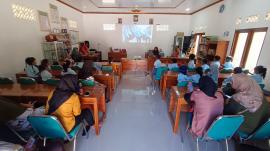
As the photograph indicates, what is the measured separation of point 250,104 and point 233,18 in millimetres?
4257

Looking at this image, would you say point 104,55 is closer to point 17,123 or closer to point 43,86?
point 43,86

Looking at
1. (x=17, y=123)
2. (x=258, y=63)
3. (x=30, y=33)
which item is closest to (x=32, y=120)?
(x=17, y=123)

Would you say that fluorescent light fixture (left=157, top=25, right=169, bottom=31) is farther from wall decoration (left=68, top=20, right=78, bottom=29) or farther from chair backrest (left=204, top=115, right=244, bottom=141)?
chair backrest (left=204, top=115, right=244, bottom=141)

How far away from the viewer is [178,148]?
2.16 metres

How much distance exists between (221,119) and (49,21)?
631 centimetres

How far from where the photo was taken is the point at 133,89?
453cm

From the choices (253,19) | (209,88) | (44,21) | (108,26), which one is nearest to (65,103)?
(209,88)

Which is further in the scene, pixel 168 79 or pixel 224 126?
pixel 168 79

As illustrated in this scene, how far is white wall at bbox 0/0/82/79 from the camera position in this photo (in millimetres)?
3486

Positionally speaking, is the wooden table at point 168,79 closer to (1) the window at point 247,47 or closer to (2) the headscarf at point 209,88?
(2) the headscarf at point 209,88

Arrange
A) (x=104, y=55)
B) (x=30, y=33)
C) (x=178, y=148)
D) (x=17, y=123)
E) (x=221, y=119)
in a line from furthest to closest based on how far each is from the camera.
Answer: (x=104, y=55) → (x=30, y=33) → (x=178, y=148) → (x=17, y=123) → (x=221, y=119)

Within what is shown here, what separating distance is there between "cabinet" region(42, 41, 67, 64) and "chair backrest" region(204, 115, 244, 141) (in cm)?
554

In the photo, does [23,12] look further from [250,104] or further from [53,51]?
[250,104]

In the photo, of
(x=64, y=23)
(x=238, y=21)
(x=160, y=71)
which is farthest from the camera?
(x=64, y=23)
